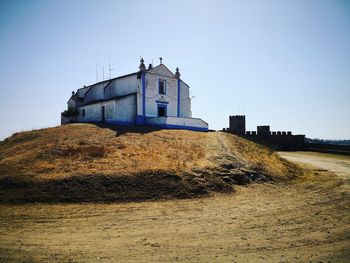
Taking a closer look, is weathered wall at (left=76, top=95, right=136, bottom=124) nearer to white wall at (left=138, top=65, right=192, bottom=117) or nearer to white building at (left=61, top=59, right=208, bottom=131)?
white building at (left=61, top=59, right=208, bottom=131)

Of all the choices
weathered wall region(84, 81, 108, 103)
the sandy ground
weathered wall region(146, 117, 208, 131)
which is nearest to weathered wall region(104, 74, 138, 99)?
weathered wall region(84, 81, 108, 103)

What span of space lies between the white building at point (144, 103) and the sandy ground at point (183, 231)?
18.5 m

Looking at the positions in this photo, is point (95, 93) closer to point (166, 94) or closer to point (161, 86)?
point (161, 86)

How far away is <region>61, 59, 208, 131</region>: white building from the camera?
98.1ft

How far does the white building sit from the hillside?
19.6 feet

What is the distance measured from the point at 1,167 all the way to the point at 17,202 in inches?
169

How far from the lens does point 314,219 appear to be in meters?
9.96

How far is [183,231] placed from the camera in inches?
335

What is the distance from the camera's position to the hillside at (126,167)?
12.2m

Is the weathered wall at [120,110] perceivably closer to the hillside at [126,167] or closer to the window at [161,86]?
the window at [161,86]

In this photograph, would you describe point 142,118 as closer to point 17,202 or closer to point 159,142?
point 159,142

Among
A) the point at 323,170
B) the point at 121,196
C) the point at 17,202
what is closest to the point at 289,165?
the point at 323,170

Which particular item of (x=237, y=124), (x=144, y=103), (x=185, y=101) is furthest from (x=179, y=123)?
(x=237, y=124)

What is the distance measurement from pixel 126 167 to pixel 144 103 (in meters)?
16.9
